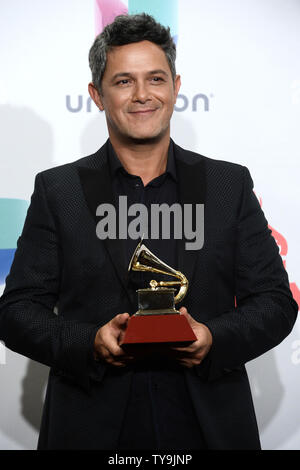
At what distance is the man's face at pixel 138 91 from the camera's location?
1.89m

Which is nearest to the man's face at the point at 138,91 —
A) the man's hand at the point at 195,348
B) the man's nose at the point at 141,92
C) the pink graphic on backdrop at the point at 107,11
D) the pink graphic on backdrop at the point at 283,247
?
the man's nose at the point at 141,92

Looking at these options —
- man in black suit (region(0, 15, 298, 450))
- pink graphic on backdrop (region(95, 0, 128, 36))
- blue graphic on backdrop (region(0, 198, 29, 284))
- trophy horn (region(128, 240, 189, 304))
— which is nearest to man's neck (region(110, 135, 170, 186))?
man in black suit (region(0, 15, 298, 450))

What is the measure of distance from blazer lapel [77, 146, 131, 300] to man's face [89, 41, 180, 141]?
0.15 metres

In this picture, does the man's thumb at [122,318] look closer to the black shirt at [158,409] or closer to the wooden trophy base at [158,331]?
the wooden trophy base at [158,331]

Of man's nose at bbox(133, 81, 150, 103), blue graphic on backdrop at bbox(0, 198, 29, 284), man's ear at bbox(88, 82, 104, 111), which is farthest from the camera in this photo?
blue graphic on backdrop at bbox(0, 198, 29, 284)

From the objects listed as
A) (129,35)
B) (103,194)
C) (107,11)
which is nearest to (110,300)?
(103,194)

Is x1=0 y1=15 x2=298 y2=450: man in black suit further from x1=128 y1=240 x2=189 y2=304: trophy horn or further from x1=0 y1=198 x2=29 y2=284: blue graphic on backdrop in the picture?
x1=0 y1=198 x2=29 y2=284: blue graphic on backdrop

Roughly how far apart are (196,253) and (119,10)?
1347 mm

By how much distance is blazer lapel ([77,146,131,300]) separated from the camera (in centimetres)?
172

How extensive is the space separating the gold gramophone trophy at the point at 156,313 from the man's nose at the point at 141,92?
493 millimetres

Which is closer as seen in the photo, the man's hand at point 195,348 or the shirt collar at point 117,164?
the man's hand at point 195,348

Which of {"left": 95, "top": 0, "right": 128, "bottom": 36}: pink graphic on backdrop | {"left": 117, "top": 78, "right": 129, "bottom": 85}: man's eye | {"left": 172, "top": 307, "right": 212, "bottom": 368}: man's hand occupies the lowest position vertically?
{"left": 172, "top": 307, "right": 212, "bottom": 368}: man's hand

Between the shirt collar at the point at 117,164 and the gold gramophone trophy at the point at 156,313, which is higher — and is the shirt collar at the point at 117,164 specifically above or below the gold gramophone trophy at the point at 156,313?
above

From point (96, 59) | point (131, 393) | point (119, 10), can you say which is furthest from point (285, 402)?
point (119, 10)
